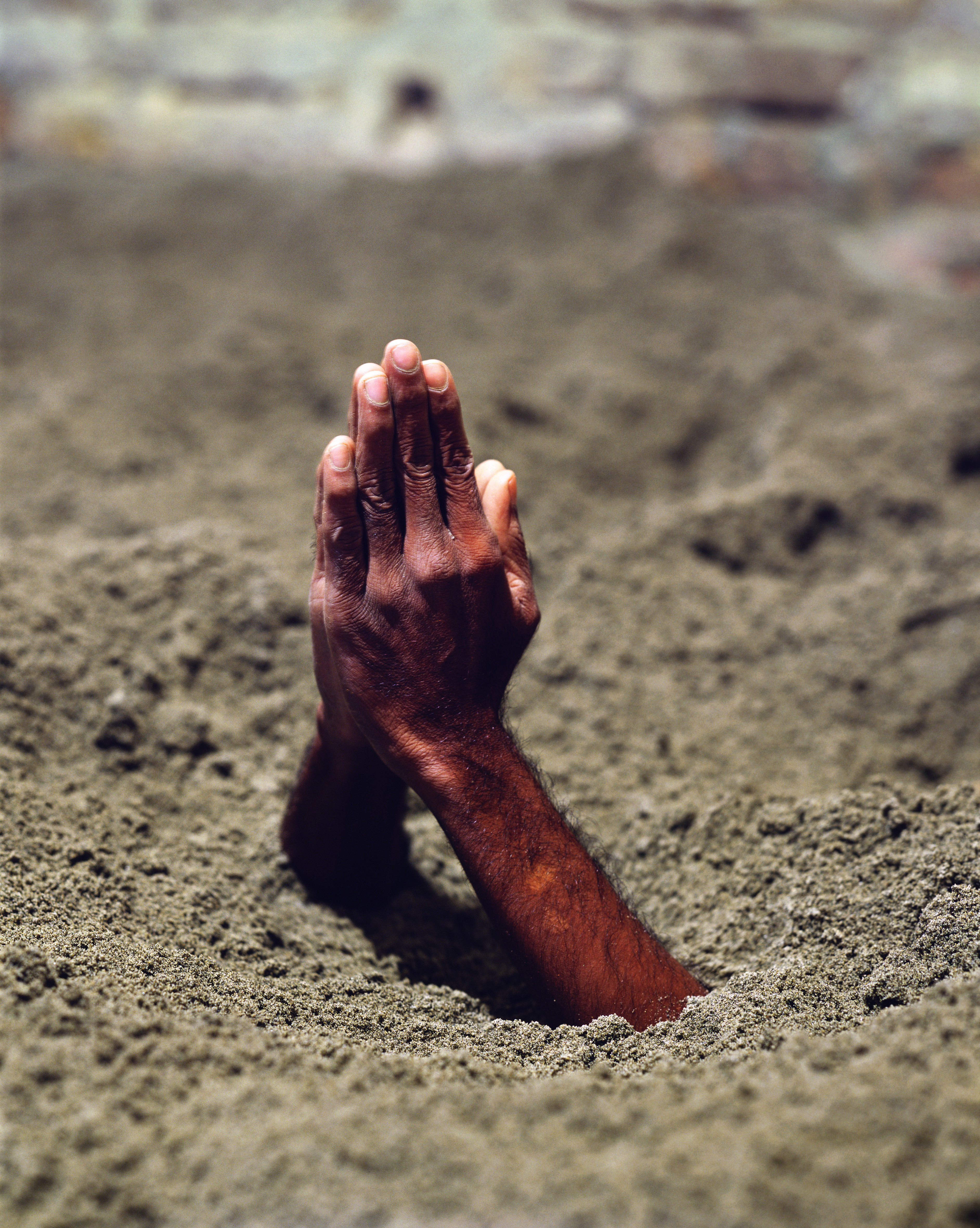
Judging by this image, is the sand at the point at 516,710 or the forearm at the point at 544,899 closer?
the sand at the point at 516,710

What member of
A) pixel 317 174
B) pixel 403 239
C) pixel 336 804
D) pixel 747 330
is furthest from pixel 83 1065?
pixel 317 174

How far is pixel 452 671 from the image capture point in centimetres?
97

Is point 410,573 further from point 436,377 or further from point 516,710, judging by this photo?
point 516,710

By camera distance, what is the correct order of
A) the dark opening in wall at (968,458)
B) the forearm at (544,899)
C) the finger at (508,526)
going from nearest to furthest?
the forearm at (544,899) → the finger at (508,526) → the dark opening in wall at (968,458)

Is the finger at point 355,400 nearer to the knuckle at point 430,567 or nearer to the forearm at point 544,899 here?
the knuckle at point 430,567

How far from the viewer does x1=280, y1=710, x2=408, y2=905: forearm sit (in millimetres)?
1077

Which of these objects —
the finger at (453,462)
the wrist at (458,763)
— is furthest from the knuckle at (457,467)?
the wrist at (458,763)

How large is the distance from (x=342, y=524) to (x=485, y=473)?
0.22 metres

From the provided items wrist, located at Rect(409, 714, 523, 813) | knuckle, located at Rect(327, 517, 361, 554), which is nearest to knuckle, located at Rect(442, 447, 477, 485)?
knuckle, located at Rect(327, 517, 361, 554)

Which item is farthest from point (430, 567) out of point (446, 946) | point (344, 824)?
point (446, 946)

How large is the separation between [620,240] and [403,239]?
0.51m

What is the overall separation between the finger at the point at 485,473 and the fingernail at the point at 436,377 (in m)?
0.13

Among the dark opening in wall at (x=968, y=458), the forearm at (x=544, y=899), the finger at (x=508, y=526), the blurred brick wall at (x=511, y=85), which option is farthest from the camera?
the blurred brick wall at (x=511, y=85)

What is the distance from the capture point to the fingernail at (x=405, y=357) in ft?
3.10
